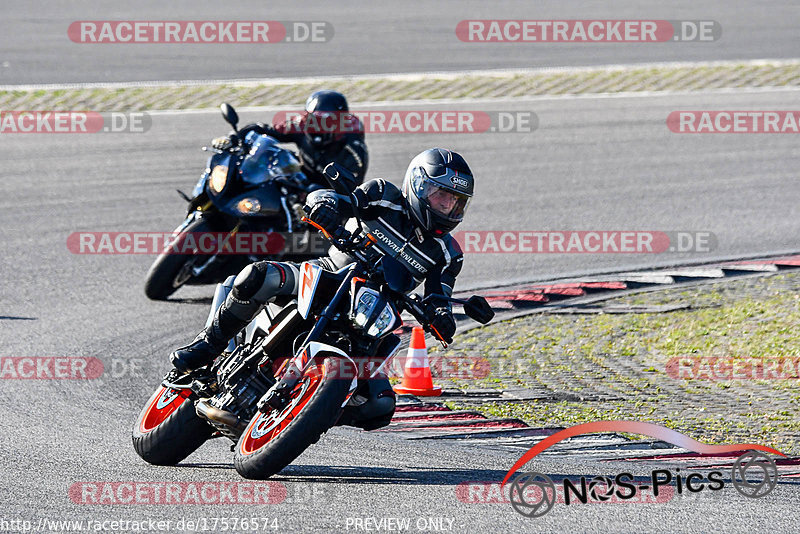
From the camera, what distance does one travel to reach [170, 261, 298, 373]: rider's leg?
690cm

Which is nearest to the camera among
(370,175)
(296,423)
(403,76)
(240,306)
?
(296,423)

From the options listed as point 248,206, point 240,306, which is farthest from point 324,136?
point 240,306

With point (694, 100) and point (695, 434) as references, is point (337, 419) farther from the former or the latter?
point (694, 100)

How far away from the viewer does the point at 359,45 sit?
22703 millimetres

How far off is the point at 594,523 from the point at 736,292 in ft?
19.0

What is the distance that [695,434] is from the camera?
787cm

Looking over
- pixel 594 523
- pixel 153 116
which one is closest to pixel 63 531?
pixel 594 523

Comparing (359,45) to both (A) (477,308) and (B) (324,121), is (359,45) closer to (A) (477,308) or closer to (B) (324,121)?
(B) (324,121)

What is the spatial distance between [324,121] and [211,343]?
4704 mm

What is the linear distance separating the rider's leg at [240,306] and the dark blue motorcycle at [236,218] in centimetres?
374

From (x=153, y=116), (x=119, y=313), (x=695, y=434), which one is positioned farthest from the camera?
(x=153, y=116)

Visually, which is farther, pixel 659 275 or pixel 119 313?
pixel 659 275

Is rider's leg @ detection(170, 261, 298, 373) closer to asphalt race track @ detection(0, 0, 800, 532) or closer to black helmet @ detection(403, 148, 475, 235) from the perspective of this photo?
asphalt race track @ detection(0, 0, 800, 532)

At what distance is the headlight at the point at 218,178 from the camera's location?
10766 millimetres
